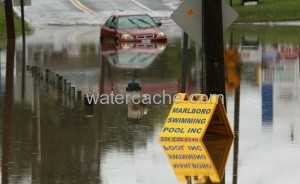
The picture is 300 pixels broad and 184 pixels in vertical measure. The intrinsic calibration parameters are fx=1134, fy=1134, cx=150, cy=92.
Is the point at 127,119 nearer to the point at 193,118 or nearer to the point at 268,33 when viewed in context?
the point at 193,118

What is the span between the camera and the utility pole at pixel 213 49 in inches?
679

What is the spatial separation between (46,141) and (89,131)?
126cm

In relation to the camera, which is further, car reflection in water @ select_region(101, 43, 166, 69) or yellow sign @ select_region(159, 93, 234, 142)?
car reflection in water @ select_region(101, 43, 166, 69)

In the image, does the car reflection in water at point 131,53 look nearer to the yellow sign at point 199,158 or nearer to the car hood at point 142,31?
the car hood at point 142,31

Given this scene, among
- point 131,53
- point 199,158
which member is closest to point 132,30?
point 131,53

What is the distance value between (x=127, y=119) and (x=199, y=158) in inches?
192

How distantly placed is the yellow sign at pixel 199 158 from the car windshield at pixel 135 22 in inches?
1166

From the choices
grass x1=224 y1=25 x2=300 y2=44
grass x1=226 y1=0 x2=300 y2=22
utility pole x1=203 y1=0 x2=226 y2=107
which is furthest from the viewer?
grass x1=226 y1=0 x2=300 y2=22

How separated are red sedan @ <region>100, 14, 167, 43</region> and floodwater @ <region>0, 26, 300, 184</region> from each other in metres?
6.66

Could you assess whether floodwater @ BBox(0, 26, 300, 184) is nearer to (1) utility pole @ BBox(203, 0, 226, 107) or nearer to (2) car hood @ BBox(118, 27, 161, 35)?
(1) utility pole @ BBox(203, 0, 226, 107)

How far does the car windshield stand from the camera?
4553cm

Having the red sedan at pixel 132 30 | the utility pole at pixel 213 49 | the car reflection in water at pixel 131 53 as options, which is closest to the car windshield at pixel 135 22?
the red sedan at pixel 132 30

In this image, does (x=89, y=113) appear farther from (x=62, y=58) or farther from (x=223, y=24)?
(x=62, y=58)

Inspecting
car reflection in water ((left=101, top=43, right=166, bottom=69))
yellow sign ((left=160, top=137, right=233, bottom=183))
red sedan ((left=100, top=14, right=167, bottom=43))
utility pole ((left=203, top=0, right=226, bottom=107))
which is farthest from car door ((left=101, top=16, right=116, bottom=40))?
yellow sign ((left=160, top=137, right=233, bottom=183))
